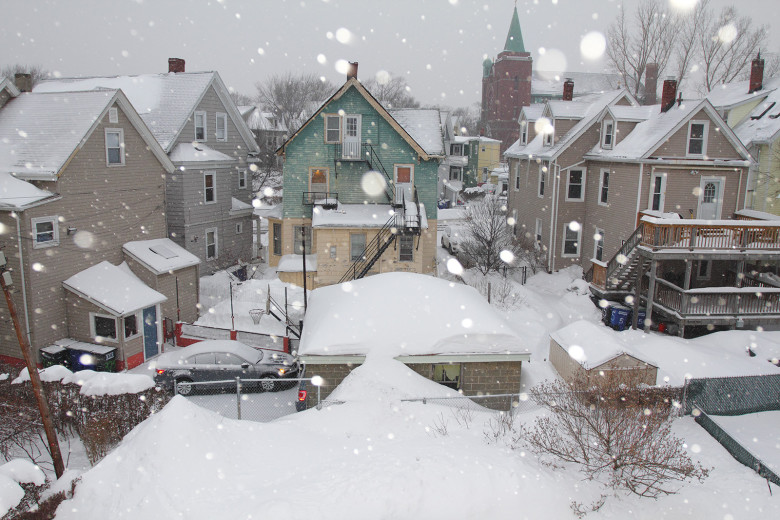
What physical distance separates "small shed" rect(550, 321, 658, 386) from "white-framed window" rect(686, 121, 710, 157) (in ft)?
38.9

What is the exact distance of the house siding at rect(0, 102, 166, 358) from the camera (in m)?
16.8

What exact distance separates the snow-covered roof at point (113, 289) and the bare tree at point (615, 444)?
1325 centimetres

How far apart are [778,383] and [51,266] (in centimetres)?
2174

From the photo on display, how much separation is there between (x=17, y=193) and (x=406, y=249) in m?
15.1

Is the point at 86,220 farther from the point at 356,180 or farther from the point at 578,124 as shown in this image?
the point at 578,124

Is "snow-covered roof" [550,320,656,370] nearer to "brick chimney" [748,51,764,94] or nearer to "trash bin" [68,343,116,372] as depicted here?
"trash bin" [68,343,116,372]

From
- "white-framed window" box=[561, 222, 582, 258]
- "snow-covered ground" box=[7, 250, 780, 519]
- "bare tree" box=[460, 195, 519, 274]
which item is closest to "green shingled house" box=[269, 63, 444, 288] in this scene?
"bare tree" box=[460, 195, 519, 274]

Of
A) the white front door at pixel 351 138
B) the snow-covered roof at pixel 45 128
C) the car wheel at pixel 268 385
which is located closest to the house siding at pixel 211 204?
the snow-covered roof at pixel 45 128

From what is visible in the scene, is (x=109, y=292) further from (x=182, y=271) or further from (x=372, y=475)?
(x=372, y=475)

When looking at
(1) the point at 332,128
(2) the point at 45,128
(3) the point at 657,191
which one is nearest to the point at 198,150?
(1) the point at 332,128

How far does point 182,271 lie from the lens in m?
21.4

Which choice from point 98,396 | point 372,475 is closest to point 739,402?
point 372,475

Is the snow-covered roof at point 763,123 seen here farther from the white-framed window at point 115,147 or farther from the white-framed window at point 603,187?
the white-framed window at point 115,147

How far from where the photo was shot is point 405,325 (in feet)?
47.2
